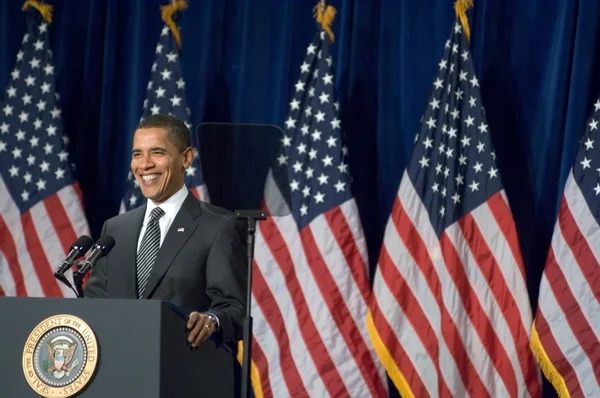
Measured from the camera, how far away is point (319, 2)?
5602 mm

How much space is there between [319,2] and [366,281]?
167 cm

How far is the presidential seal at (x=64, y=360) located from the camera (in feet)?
7.36

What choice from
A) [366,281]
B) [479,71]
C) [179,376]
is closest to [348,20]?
[479,71]

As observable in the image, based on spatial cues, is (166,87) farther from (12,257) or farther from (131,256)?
(131,256)

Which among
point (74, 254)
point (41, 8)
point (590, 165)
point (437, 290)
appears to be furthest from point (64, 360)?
point (41, 8)

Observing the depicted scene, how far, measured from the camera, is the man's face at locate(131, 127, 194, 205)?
2990 millimetres

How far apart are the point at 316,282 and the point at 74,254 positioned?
2731 mm

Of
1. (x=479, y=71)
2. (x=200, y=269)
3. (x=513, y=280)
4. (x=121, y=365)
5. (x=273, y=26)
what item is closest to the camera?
(x=121, y=365)

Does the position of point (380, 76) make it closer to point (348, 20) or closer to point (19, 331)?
point (348, 20)

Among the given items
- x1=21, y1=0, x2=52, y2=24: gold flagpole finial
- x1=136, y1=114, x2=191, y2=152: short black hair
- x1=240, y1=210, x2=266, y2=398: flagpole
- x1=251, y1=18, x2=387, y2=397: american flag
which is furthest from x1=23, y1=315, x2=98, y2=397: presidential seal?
x1=21, y1=0, x2=52, y2=24: gold flagpole finial

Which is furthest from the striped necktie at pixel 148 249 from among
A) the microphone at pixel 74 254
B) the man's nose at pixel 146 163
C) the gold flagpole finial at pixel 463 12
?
the gold flagpole finial at pixel 463 12

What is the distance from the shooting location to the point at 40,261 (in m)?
5.50

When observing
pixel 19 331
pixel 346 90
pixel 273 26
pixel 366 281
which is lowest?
pixel 366 281

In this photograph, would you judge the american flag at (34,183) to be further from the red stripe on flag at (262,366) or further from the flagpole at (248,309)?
the flagpole at (248,309)
